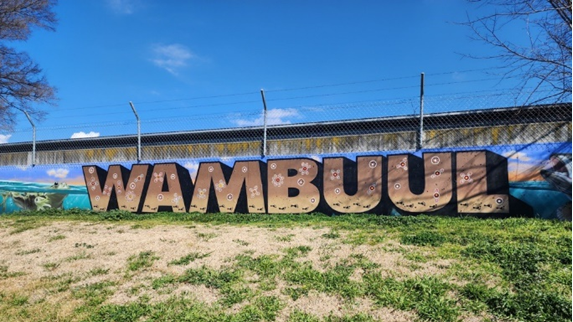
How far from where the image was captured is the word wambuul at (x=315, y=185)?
855cm

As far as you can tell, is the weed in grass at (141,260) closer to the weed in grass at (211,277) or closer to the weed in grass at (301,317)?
the weed in grass at (211,277)

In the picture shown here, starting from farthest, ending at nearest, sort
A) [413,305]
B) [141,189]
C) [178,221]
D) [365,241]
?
[141,189]
[178,221]
[365,241]
[413,305]

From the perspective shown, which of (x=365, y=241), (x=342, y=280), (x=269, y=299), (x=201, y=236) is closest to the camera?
(x=269, y=299)

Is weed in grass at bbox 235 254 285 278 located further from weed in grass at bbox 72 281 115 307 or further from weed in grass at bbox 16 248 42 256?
weed in grass at bbox 16 248 42 256

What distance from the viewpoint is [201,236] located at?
7430 mm

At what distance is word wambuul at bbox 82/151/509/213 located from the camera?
855 cm

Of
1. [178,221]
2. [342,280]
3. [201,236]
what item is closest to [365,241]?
[342,280]

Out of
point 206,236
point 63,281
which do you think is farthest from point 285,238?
point 63,281

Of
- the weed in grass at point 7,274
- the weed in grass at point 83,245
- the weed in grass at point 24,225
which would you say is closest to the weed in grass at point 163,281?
the weed in grass at point 7,274

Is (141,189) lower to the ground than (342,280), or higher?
higher

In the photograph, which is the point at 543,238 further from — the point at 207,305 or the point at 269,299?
the point at 207,305

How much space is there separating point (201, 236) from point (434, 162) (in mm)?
5760

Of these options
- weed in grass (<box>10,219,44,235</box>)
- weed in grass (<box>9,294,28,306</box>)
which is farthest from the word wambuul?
weed in grass (<box>9,294,28,306</box>)

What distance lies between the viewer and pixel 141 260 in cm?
598
